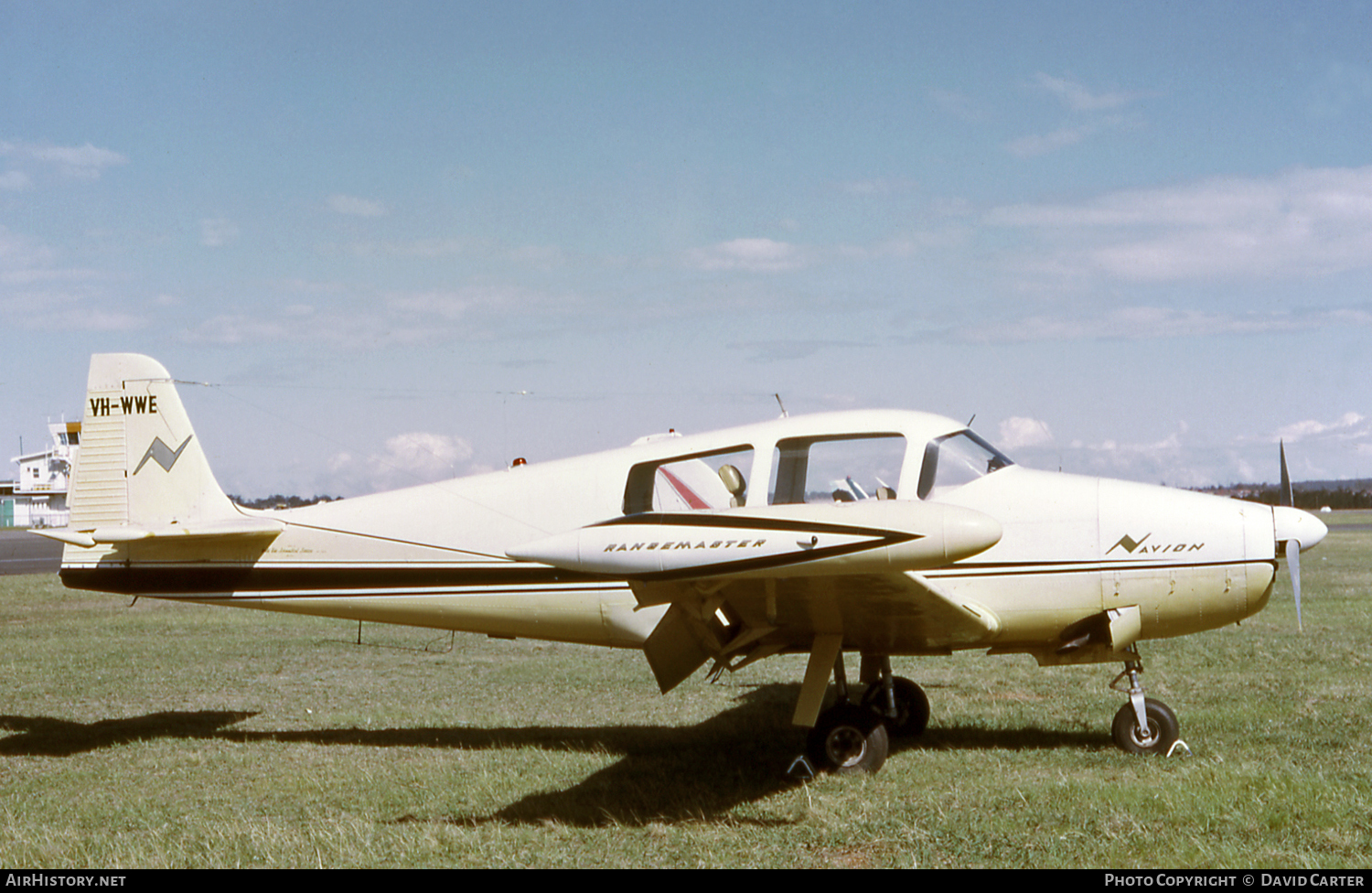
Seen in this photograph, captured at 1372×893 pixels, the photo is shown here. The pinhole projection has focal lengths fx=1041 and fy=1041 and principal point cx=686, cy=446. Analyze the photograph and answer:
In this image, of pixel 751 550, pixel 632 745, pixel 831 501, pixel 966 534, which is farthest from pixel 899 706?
pixel 966 534

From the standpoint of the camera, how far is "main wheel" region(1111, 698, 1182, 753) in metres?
7.93

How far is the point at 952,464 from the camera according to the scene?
25.8 feet

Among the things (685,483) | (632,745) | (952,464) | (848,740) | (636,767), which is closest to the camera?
(848,740)

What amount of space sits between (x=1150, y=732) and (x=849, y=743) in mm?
2373

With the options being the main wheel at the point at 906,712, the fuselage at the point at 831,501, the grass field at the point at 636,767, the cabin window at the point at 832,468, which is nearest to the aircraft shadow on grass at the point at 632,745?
the grass field at the point at 636,767

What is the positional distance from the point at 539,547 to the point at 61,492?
315 ft

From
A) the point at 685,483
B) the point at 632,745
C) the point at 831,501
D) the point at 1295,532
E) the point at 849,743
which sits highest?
the point at 685,483

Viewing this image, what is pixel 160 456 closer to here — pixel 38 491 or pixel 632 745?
pixel 632 745

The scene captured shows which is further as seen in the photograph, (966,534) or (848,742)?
(848,742)

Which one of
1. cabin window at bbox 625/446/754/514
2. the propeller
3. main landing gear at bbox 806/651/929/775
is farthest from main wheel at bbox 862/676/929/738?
the propeller

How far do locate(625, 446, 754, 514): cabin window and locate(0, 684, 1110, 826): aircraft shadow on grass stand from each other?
6.62 feet

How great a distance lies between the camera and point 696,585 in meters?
6.69

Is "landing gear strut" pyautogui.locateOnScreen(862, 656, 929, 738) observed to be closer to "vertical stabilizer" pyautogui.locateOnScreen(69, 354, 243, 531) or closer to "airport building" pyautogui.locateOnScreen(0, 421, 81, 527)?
"vertical stabilizer" pyautogui.locateOnScreen(69, 354, 243, 531)
